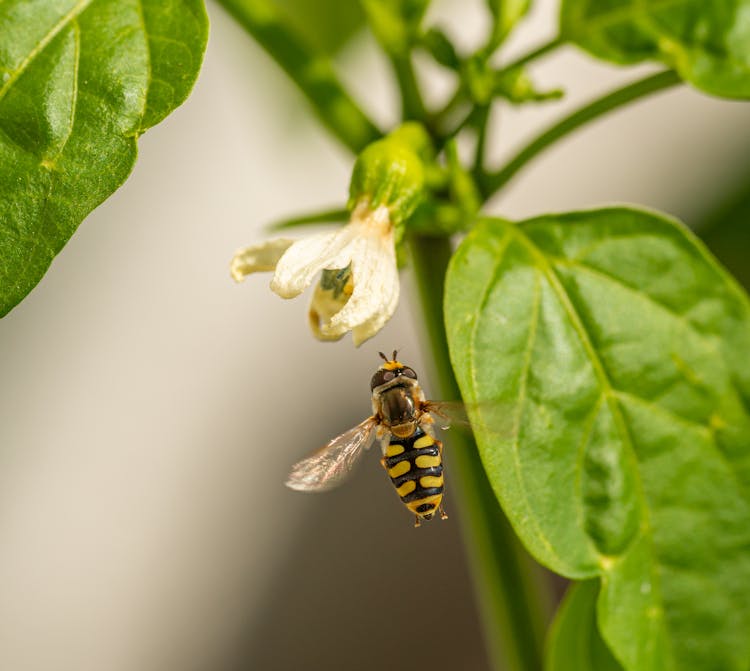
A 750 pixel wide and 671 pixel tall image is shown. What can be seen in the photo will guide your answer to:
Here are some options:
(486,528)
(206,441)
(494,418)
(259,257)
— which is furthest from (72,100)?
(206,441)

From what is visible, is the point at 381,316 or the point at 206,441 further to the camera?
the point at 206,441

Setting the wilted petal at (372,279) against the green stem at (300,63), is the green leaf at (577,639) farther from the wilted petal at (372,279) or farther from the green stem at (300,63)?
the green stem at (300,63)

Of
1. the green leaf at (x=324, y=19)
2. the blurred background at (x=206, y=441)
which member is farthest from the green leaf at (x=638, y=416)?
the blurred background at (x=206, y=441)

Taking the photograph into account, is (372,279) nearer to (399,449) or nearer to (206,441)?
(399,449)

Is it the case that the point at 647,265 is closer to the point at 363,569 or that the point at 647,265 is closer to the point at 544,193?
the point at 363,569

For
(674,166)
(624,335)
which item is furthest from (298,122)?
(674,166)
